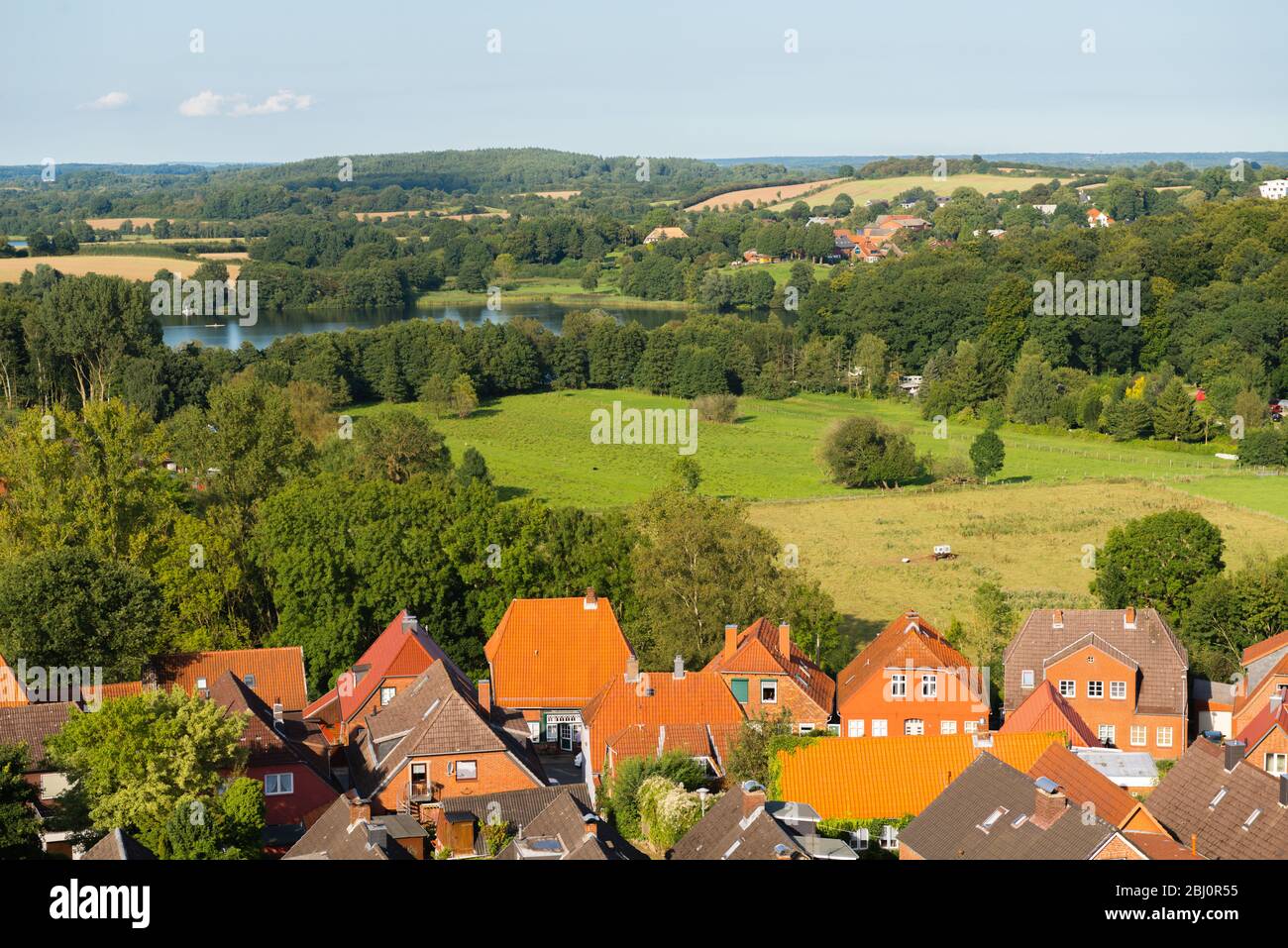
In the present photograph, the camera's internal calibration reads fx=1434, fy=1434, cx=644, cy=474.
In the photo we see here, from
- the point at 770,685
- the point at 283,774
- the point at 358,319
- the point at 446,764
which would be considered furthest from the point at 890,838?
the point at 358,319

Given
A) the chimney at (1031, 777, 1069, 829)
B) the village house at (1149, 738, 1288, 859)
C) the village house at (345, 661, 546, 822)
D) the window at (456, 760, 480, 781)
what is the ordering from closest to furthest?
the chimney at (1031, 777, 1069, 829)
the village house at (1149, 738, 1288, 859)
the village house at (345, 661, 546, 822)
the window at (456, 760, 480, 781)

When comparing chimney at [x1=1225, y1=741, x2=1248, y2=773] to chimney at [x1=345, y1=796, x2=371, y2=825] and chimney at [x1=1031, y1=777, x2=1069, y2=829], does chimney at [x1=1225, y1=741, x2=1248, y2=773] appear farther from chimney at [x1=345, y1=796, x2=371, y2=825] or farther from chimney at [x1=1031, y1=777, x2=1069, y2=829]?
chimney at [x1=345, y1=796, x2=371, y2=825]

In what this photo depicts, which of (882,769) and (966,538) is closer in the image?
(882,769)

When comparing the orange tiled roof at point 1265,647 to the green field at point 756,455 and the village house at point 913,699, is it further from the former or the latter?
the green field at point 756,455

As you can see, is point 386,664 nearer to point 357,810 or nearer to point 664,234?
point 357,810

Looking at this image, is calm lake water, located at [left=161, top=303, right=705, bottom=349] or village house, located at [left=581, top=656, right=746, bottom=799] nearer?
village house, located at [left=581, top=656, right=746, bottom=799]

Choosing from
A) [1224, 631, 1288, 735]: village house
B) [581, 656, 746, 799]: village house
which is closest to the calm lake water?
[581, 656, 746, 799]: village house

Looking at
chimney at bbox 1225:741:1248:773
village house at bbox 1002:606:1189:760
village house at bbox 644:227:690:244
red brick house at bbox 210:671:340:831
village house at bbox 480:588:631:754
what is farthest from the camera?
village house at bbox 644:227:690:244
